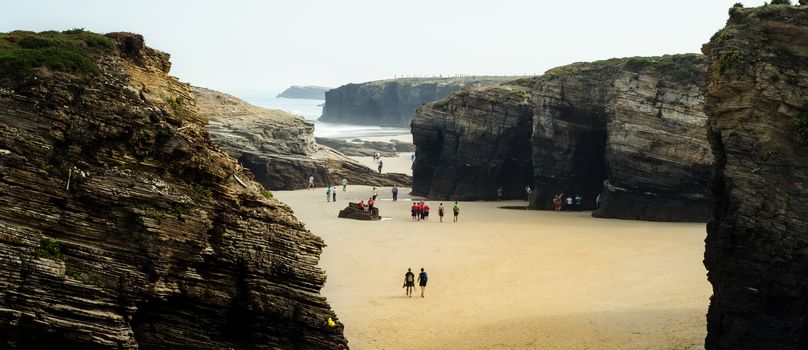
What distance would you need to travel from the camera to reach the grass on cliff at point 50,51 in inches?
740

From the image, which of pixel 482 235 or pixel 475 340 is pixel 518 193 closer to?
pixel 482 235

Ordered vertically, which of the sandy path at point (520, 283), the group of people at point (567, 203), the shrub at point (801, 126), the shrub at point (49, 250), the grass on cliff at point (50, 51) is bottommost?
the sandy path at point (520, 283)

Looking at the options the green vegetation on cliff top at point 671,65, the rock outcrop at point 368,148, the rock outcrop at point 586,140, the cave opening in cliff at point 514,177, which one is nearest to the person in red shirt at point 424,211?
the rock outcrop at point 586,140

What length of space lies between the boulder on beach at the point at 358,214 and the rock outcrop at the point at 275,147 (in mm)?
16018

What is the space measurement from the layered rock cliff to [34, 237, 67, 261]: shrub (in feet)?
0.09

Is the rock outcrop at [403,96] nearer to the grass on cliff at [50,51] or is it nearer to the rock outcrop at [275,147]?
the rock outcrop at [275,147]

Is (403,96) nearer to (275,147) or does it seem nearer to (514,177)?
(275,147)

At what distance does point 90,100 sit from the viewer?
1895 centimetres

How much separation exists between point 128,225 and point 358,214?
32.8m

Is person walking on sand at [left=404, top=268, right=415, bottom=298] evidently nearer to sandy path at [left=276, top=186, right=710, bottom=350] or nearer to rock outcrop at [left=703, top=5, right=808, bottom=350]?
sandy path at [left=276, top=186, right=710, bottom=350]

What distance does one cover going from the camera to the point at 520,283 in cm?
3259

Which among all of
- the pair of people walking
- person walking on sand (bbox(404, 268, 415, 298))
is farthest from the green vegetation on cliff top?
person walking on sand (bbox(404, 268, 415, 298))

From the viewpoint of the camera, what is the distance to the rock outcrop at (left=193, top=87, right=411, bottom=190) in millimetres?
66875

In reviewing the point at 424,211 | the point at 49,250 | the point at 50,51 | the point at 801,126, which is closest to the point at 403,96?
the point at 424,211
